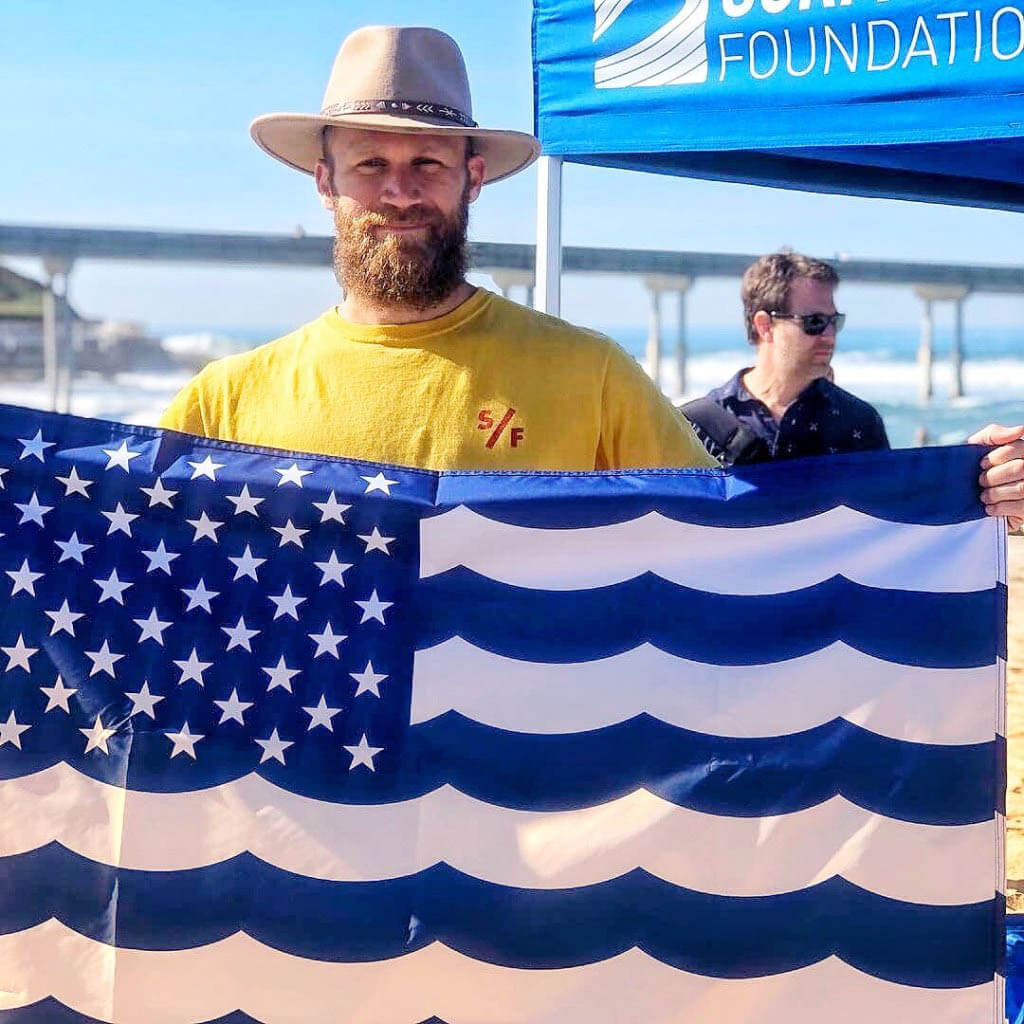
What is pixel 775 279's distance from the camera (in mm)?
4383

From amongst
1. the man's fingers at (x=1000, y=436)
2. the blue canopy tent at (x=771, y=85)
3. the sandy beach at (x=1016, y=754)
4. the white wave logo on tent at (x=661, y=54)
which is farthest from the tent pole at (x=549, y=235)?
the sandy beach at (x=1016, y=754)

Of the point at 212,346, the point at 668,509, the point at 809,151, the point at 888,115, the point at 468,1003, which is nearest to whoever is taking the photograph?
the point at 468,1003

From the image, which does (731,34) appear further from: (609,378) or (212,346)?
(212,346)

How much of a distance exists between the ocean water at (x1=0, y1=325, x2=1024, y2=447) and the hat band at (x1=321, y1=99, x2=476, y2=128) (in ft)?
120

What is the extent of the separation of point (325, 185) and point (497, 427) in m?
0.64

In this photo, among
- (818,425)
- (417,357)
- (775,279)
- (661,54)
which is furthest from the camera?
(775,279)

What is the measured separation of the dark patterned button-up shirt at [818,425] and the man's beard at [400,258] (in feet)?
5.89

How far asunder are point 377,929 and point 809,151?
9.33ft

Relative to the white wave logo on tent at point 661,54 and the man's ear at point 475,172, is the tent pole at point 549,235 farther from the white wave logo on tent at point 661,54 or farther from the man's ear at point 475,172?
the man's ear at point 475,172

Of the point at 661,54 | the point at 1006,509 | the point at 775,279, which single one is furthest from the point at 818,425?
the point at 1006,509

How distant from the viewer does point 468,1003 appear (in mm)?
2301

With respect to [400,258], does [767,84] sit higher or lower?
higher

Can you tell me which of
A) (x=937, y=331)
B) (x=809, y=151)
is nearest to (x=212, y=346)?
(x=937, y=331)

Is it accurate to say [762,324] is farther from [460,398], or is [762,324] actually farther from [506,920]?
[506,920]
